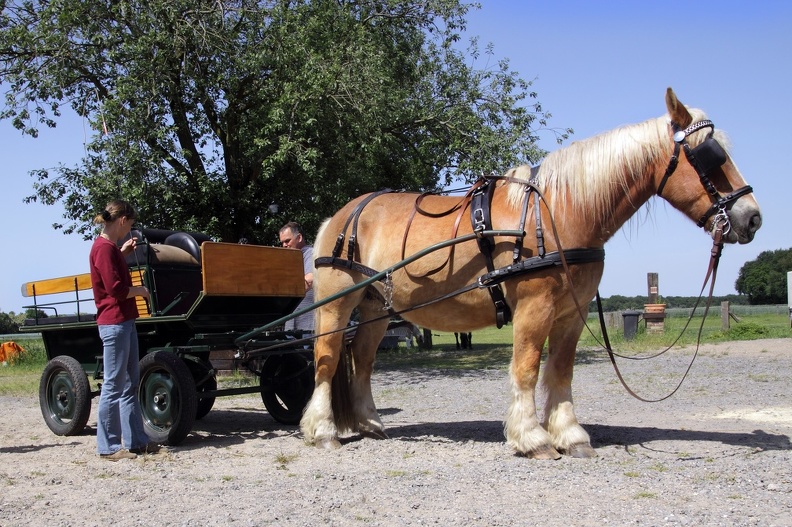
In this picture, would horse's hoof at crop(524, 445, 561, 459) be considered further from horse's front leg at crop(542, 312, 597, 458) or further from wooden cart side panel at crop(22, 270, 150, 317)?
wooden cart side panel at crop(22, 270, 150, 317)

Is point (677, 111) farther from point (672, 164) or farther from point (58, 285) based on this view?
point (58, 285)

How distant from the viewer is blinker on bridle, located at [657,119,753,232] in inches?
189

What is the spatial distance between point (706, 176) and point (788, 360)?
9095 mm

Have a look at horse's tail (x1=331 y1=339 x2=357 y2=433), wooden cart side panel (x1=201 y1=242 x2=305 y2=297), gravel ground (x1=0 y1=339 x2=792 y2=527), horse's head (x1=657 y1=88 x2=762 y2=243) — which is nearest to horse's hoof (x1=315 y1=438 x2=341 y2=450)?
gravel ground (x1=0 y1=339 x2=792 y2=527)

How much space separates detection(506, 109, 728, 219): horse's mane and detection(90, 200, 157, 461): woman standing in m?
3.08

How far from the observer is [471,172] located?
14.1m

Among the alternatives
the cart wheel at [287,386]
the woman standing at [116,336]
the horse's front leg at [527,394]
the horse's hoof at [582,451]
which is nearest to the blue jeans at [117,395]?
the woman standing at [116,336]

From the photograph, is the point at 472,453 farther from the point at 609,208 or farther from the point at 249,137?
the point at 249,137

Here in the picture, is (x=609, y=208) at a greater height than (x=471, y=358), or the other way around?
(x=609, y=208)

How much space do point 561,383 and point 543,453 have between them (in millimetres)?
598

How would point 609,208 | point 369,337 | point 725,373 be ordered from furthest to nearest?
point 725,373
point 369,337
point 609,208

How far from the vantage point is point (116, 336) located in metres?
5.72

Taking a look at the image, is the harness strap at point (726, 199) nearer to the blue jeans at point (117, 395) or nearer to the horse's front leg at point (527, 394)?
the horse's front leg at point (527, 394)

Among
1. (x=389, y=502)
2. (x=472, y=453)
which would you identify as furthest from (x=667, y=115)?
(x=389, y=502)
